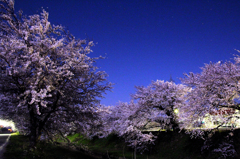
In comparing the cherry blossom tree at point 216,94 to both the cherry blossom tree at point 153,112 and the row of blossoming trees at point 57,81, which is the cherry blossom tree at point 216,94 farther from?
the cherry blossom tree at point 153,112

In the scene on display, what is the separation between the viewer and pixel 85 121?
12922 millimetres

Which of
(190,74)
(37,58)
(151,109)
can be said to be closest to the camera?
(37,58)

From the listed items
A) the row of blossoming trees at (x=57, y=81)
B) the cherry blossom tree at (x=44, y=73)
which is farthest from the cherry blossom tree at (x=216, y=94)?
the cherry blossom tree at (x=44, y=73)

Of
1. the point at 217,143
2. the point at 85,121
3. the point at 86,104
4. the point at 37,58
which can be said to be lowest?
the point at 217,143

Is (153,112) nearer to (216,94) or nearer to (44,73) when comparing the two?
(216,94)

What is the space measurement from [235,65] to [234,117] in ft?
13.1

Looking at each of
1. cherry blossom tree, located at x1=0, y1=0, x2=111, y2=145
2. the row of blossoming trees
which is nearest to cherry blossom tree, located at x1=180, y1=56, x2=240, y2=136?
the row of blossoming trees

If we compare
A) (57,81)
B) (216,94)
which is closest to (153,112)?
(216,94)

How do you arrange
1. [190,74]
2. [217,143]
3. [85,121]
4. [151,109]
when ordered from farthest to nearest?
1. [151,109]
2. [217,143]
3. [190,74]
4. [85,121]

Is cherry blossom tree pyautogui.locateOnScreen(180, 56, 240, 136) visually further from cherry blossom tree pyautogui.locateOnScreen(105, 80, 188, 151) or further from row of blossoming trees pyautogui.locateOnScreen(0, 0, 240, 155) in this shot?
cherry blossom tree pyautogui.locateOnScreen(105, 80, 188, 151)

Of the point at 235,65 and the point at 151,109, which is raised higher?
the point at 235,65

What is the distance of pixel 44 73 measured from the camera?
934cm

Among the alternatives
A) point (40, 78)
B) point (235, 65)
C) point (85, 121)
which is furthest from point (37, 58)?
point (235, 65)

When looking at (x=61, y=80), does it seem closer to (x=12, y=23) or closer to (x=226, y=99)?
(x=12, y=23)
